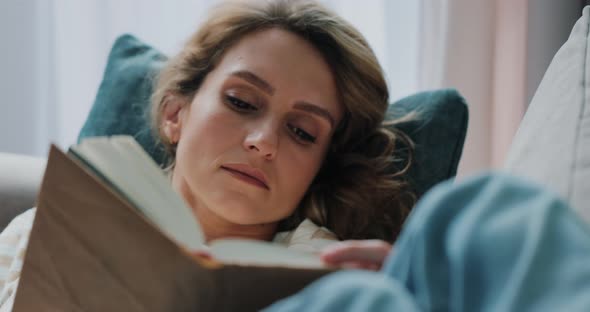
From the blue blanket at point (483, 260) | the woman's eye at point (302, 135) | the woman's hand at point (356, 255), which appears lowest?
the woman's eye at point (302, 135)

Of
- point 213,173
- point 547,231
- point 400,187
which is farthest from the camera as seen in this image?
point 400,187

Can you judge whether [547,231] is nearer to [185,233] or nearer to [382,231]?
[185,233]

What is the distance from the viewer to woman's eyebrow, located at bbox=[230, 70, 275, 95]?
126 centimetres

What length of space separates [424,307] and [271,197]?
0.64 metres

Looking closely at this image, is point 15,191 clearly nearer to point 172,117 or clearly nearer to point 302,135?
point 172,117

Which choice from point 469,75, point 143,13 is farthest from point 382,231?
point 143,13

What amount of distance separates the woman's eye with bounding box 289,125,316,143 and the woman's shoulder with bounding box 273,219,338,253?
14cm

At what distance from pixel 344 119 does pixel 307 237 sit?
0.22 metres

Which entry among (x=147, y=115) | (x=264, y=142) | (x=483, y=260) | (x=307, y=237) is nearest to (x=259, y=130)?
(x=264, y=142)

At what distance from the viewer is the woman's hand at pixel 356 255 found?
78cm

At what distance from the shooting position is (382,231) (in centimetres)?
140

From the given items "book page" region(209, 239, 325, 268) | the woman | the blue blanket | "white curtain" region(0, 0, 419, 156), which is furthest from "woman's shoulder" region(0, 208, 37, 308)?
"white curtain" region(0, 0, 419, 156)

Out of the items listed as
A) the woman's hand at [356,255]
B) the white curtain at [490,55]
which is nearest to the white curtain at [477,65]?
the white curtain at [490,55]

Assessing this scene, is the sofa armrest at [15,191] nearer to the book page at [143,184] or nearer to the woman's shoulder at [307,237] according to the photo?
the woman's shoulder at [307,237]
